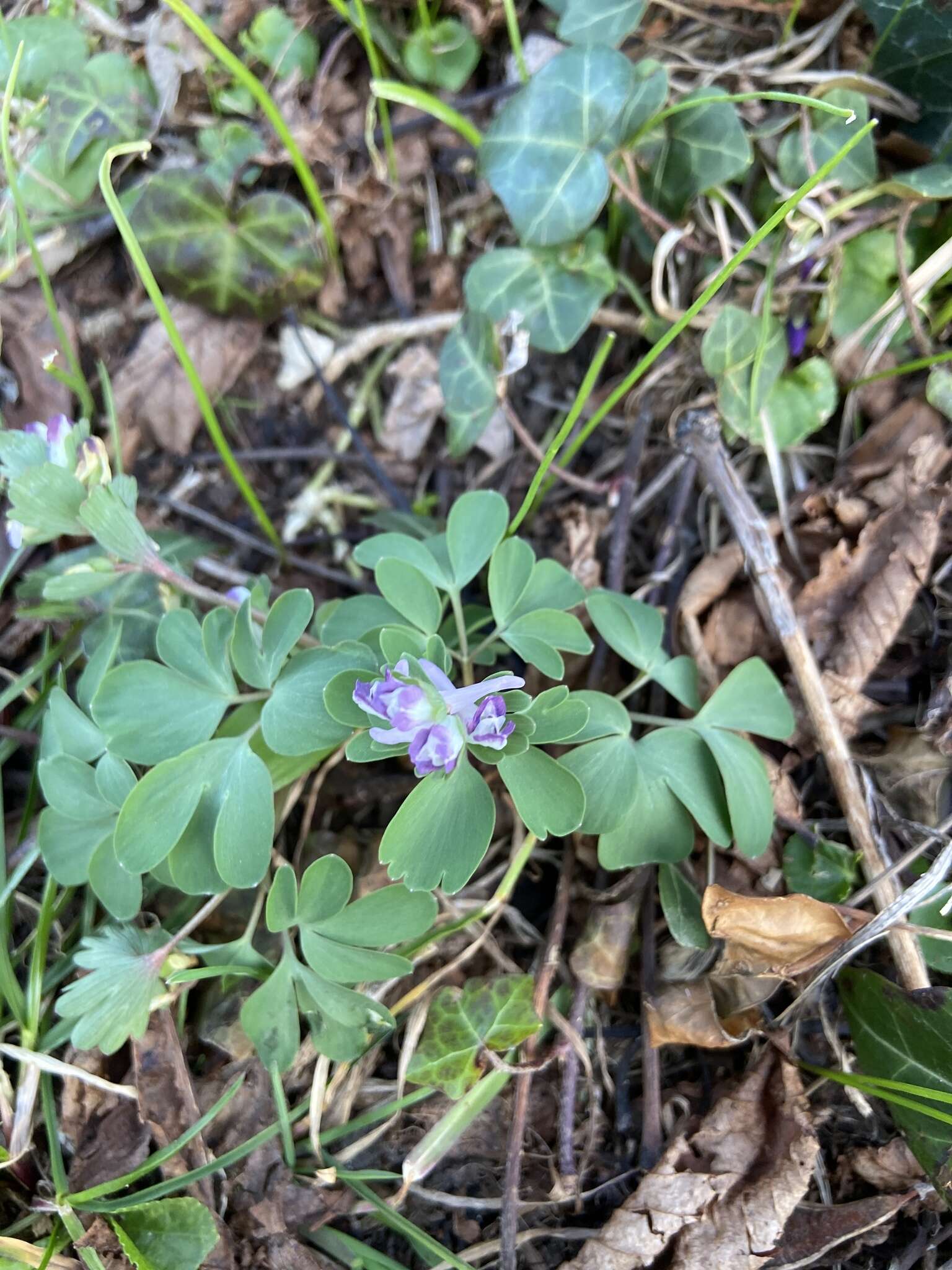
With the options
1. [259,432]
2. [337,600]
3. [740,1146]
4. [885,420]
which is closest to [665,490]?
[885,420]

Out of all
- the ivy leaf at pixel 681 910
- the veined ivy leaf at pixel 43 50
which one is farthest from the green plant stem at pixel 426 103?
the ivy leaf at pixel 681 910

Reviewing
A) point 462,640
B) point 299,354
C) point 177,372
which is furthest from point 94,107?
point 462,640

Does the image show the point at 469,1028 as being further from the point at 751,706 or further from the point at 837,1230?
the point at 751,706

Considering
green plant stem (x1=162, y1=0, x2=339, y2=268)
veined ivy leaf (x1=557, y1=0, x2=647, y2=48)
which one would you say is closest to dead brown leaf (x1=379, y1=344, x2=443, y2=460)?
green plant stem (x1=162, y1=0, x2=339, y2=268)

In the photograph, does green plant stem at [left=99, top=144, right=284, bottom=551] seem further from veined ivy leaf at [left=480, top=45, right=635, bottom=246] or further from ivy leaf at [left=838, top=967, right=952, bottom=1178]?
ivy leaf at [left=838, top=967, right=952, bottom=1178]

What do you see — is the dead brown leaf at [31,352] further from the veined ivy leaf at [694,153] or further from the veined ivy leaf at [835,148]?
the veined ivy leaf at [835,148]
